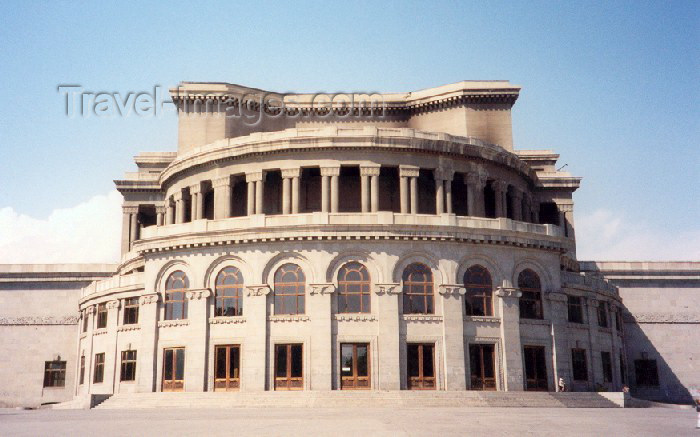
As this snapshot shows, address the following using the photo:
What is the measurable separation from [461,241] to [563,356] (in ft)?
31.6

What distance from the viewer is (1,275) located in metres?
62.4

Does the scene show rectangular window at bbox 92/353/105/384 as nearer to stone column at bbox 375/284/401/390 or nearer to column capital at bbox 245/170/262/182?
column capital at bbox 245/170/262/182

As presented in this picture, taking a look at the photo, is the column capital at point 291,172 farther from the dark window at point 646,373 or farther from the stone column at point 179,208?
the dark window at point 646,373

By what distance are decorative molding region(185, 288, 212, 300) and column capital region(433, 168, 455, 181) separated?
1686cm

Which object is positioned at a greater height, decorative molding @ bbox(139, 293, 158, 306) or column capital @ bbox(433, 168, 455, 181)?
column capital @ bbox(433, 168, 455, 181)

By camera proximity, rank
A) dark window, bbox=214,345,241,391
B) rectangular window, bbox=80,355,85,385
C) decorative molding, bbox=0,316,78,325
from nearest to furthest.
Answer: dark window, bbox=214,345,241,391 < rectangular window, bbox=80,355,85,385 < decorative molding, bbox=0,316,78,325

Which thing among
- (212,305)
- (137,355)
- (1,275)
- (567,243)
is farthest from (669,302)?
(1,275)

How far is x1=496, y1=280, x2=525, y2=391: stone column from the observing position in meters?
43.0

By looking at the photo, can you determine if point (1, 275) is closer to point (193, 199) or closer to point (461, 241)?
point (193, 199)

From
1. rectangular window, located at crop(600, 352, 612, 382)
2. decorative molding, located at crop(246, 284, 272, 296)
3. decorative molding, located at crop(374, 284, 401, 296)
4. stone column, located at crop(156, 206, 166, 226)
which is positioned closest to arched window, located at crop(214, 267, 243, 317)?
decorative molding, located at crop(246, 284, 272, 296)

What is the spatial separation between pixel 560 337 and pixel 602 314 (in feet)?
25.2

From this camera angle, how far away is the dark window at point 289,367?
41.7 meters

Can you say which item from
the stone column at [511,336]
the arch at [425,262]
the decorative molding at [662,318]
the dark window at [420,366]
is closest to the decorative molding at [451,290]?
the arch at [425,262]

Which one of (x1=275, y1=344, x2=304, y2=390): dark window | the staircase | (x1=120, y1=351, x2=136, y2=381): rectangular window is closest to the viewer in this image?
the staircase
